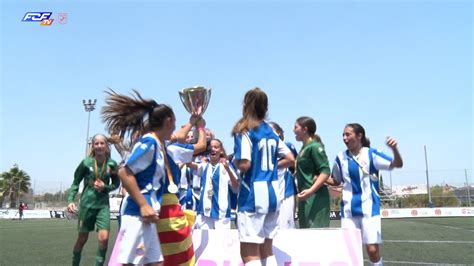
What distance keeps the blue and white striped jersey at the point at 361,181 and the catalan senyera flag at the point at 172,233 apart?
224 cm

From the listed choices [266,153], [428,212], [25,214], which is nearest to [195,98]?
[266,153]

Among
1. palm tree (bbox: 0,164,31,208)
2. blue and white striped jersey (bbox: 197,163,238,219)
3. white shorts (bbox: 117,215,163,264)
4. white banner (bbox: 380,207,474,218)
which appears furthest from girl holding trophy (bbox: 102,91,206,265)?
palm tree (bbox: 0,164,31,208)

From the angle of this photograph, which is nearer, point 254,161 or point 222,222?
point 254,161

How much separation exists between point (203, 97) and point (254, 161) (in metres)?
0.79

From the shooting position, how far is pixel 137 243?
3688 mm

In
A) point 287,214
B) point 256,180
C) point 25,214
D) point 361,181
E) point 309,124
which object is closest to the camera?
point 256,180

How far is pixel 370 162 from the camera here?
5434mm

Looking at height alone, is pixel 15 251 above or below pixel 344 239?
below

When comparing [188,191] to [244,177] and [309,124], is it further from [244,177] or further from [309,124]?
[244,177]

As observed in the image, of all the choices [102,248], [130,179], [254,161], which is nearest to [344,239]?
[254,161]

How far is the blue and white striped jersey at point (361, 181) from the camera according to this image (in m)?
5.26

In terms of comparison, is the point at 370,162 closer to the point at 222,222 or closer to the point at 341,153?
the point at 341,153

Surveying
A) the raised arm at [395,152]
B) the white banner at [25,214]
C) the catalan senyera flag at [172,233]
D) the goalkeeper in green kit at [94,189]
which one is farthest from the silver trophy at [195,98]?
the white banner at [25,214]

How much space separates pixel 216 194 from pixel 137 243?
339 centimetres
